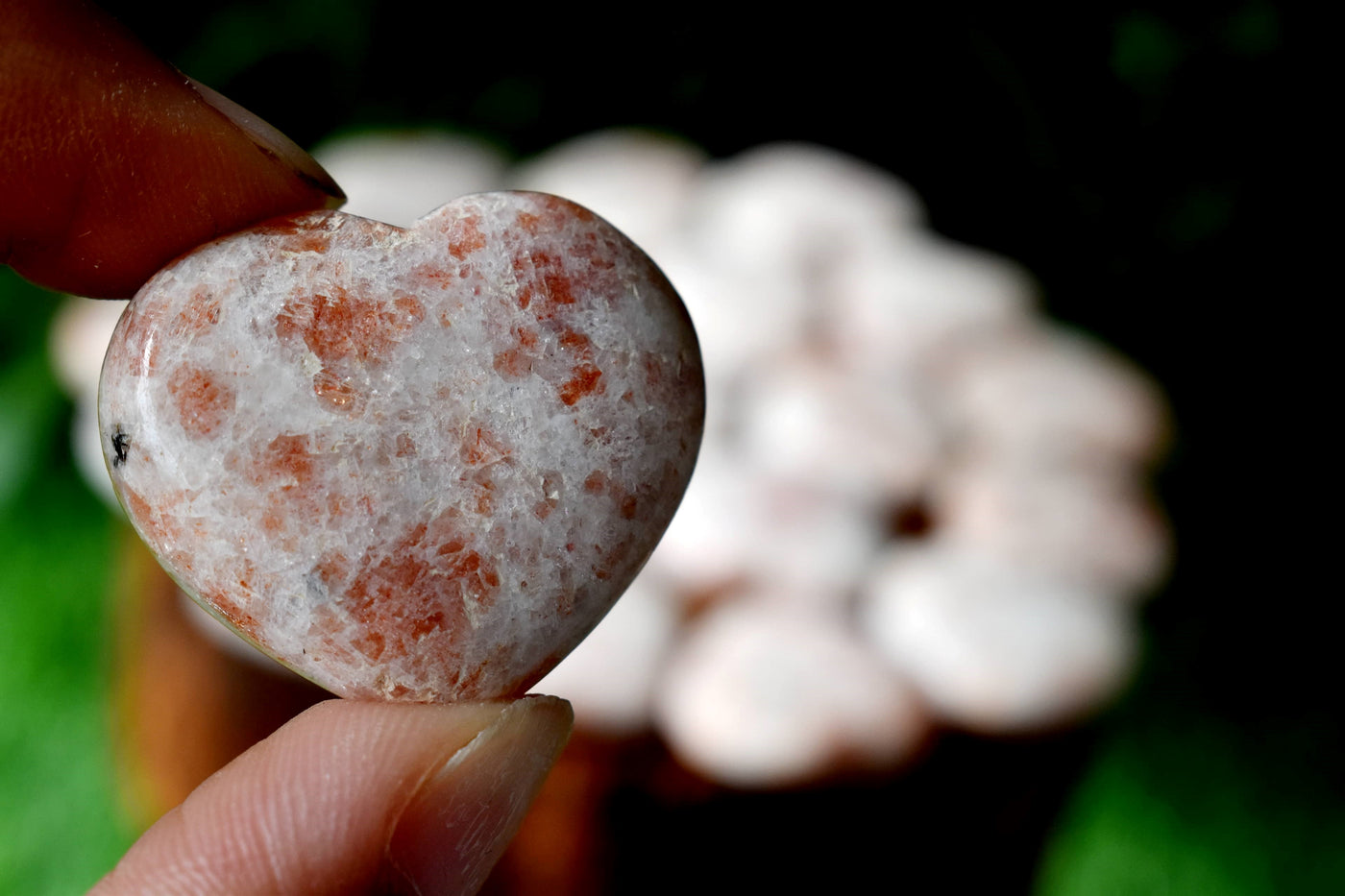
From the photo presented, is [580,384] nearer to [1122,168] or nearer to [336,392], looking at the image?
[336,392]

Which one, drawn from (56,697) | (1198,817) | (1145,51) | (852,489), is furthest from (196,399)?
(1145,51)

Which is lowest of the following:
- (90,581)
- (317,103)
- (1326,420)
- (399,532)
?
(90,581)

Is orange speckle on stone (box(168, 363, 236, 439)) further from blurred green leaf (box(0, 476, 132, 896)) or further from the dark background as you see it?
the dark background

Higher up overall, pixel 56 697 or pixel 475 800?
pixel 475 800

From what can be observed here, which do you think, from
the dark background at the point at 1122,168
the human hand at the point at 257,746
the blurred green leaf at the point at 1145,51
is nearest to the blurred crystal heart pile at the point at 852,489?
the dark background at the point at 1122,168

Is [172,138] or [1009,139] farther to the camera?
[1009,139]

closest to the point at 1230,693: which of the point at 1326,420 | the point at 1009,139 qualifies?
the point at 1326,420

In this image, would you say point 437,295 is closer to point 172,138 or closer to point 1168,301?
point 172,138
